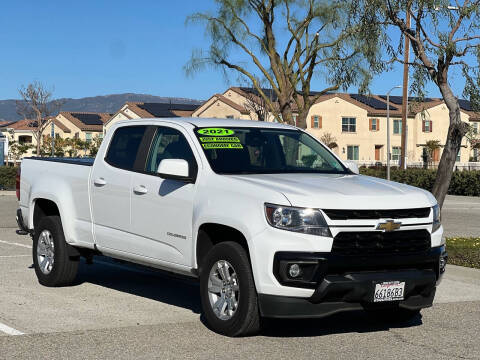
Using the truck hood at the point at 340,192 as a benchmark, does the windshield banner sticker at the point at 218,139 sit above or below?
above

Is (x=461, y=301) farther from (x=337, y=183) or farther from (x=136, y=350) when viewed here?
(x=136, y=350)

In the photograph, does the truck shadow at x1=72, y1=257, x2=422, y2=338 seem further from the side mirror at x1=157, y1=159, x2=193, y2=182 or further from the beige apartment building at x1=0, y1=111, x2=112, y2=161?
the beige apartment building at x1=0, y1=111, x2=112, y2=161

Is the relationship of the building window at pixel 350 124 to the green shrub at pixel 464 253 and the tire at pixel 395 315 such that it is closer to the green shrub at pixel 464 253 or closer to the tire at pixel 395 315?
the green shrub at pixel 464 253

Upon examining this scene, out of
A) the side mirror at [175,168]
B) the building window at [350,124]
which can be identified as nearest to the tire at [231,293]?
the side mirror at [175,168]

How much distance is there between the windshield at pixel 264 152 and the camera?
26.8 ft

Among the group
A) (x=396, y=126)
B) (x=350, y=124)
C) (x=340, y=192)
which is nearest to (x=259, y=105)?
(x=350, y=124)

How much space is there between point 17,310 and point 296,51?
3191cm

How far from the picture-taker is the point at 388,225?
23.4 feet

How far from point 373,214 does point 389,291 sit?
670 millimetres

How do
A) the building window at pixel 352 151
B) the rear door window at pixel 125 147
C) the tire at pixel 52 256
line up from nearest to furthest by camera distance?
the rear door window at pixel 125 147
the tire at pixel 52 256
the building window at pixel 352 151

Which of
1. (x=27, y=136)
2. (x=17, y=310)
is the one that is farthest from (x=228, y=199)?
(x=27, y=136)

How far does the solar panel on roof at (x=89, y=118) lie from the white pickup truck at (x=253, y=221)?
9150 centimetres

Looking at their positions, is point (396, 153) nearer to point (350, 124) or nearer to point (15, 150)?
point (350, 124)

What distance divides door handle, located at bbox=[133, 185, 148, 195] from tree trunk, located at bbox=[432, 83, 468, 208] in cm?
708
